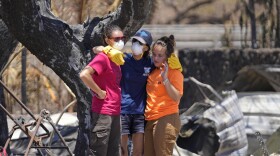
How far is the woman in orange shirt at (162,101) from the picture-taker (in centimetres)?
667

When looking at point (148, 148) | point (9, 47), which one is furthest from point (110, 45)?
point (9, 47)

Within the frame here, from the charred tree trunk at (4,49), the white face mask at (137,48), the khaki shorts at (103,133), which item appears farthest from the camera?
the charred tree trunk at (4,49)

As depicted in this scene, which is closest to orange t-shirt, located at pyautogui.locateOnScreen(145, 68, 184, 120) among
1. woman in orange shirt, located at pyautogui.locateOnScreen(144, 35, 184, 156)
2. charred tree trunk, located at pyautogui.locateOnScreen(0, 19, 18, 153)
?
woman in orange shirt, located at pyautogui.locateOnScreen(144, 35, 184, 156)

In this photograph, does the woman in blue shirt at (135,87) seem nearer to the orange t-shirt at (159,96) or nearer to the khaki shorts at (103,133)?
the orange t-shirt at (159,96)

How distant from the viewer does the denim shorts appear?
267 inches

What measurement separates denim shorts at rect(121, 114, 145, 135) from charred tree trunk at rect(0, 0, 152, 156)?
1.03 metres

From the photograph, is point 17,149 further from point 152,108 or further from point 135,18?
point 152,108

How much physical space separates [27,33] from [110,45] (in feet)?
4.41

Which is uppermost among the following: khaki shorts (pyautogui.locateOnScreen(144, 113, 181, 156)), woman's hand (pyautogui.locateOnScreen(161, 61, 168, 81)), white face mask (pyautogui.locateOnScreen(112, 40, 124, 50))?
white face mask (pyautogui.locateOnScreen(112, 40, 124, 50))

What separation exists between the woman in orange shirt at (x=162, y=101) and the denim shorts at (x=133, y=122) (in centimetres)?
5

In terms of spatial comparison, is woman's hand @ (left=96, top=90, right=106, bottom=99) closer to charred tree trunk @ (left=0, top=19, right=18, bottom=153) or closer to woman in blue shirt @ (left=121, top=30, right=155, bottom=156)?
woman in blue shirt @ (left=121, top=30, right=155, bottom=156)

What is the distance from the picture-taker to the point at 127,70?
6773 mm

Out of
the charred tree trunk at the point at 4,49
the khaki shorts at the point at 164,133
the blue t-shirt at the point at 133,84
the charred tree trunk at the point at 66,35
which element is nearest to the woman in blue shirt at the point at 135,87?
the blue t-shirt at the point at 133,84

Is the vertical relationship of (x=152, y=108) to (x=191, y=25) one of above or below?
above
